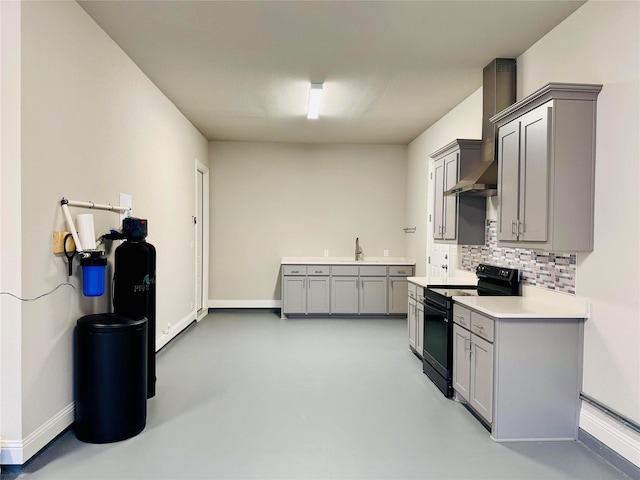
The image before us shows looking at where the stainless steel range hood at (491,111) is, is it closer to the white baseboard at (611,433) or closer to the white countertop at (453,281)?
the white countertop at (453,281)

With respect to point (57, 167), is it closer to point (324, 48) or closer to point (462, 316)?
point (324, 48)

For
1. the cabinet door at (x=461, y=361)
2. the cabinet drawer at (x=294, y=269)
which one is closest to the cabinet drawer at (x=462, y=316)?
the cabinet door at (x=461, y=361)

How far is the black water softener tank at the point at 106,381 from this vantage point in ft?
8.62

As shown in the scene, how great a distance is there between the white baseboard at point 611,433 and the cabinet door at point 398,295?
153 inches

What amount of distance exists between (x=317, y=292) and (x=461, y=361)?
140 inches

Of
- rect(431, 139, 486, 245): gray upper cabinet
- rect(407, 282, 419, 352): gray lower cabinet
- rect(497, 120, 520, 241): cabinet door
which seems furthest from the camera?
rect(407, 282, 419, 352): gray lower cabinet

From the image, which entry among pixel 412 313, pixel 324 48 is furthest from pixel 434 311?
pixel 324 48

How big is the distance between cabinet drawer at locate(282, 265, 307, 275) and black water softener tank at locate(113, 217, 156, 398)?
328cm

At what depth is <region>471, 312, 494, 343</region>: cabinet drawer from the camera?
108 inches

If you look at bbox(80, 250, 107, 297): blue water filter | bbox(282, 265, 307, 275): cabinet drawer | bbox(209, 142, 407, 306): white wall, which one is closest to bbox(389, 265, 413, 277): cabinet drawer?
bbox(209, 142, 407, 306): white wall

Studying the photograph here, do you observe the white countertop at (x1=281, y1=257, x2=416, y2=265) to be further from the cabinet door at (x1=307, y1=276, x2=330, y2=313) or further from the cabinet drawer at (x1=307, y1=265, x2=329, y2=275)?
the cabinet door at (x1=307, y1=276, x2=330, y2=313)

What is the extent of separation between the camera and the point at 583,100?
2.66 meters

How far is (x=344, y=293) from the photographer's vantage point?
6555 mm
